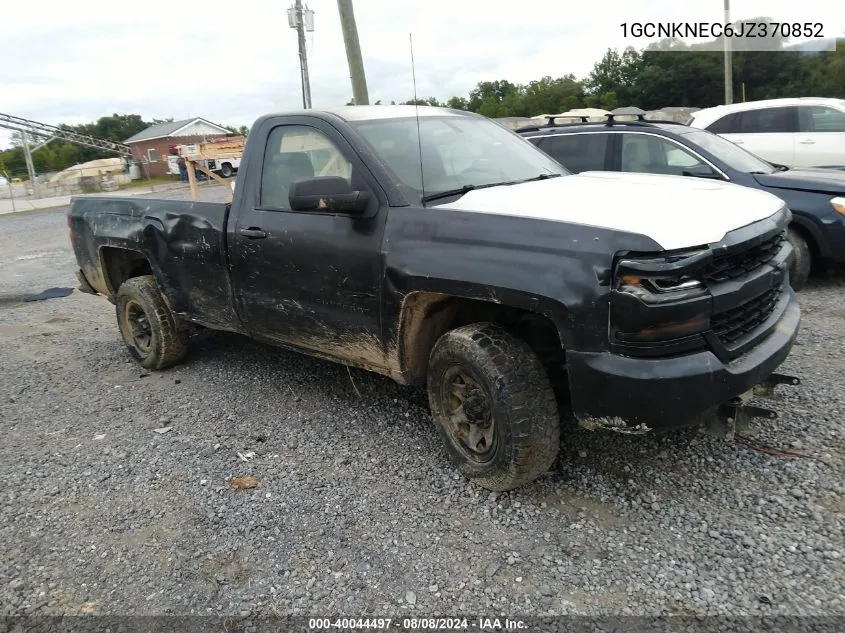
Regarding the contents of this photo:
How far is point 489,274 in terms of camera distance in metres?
2.92

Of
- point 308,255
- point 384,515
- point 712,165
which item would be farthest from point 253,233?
point 712,165

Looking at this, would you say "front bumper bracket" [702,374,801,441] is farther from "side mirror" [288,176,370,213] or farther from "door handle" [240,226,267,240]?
"door handle" [240,226,267,240]

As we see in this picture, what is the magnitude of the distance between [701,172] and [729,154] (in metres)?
0.57

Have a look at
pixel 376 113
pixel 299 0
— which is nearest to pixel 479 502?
pixel 376 113

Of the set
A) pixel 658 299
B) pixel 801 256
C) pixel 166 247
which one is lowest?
pixel 801 256

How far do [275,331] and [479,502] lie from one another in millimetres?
1737

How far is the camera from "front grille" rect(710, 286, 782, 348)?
110 inches

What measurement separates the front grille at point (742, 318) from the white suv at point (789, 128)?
7.31 m

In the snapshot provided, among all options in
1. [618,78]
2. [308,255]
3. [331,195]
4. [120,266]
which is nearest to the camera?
[331,195]

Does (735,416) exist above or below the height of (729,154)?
below

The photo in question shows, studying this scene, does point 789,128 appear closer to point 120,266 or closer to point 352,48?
point 352,48

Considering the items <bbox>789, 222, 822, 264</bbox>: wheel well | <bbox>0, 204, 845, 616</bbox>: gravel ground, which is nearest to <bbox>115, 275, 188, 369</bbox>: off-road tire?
<bbox>0, 204, 845, 616</bbox>: gravel ground

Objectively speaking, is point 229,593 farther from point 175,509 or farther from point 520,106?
point 520,106

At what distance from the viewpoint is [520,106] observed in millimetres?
46406
